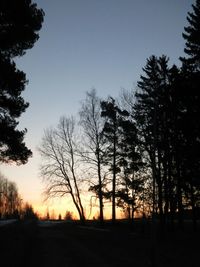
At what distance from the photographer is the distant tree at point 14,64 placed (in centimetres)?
1956

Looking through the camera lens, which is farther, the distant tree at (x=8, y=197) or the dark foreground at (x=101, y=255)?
the distant tree at (x=8, y=197)

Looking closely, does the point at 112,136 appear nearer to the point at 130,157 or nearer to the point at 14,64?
the point at 130,157

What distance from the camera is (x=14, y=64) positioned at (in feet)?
65.2

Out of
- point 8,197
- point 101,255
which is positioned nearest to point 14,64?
point 101,255

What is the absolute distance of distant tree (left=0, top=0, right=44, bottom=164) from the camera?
19.6 metres

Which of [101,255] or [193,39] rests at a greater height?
[193,39]

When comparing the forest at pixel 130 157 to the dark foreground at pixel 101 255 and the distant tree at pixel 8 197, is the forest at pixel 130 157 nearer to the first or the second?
the dark foreground at pixel 101 255

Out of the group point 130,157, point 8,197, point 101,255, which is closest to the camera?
point 101,255

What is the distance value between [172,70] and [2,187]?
11940 centimetres

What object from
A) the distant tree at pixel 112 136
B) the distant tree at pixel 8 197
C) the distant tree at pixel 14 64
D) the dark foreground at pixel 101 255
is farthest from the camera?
the distant tree at pixel 8 197

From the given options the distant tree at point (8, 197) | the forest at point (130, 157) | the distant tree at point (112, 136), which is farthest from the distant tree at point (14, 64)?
the distant tree at point (8, 197)

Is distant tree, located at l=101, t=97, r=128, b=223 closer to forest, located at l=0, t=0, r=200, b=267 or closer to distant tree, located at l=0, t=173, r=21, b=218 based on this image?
forest, located at l=0, t=0, r=200, b=267

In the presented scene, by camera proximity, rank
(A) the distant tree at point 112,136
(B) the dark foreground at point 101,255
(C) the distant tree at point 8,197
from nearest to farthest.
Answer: (B) the dark foreground at point 101,255 < (A) the distant tree at point 112,136 < (C) the distant tree at point 8,197

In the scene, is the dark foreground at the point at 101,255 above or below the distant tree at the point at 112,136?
below
